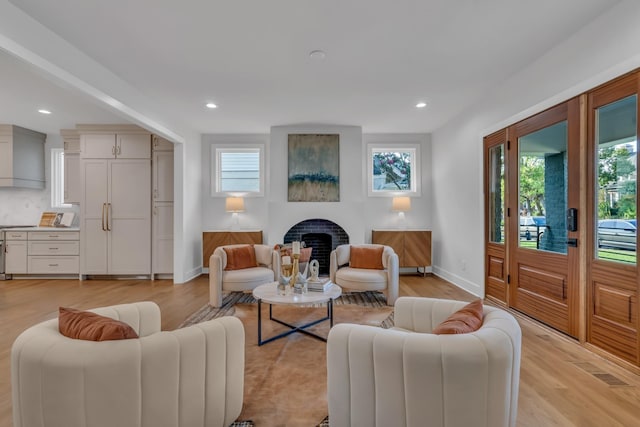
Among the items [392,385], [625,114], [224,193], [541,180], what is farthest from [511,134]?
[224,193]

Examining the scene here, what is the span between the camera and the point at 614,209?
2.31 m

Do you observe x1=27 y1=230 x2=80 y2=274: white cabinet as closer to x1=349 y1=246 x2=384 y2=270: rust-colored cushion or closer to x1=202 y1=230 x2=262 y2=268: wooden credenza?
x1=202 y1=230 x2=262 y2=268: wooden credenza

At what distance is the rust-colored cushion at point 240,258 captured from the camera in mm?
3871

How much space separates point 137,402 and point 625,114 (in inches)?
138

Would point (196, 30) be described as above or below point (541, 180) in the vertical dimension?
above

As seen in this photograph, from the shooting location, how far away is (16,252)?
5086 millimetres

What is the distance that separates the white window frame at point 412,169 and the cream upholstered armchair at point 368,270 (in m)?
1.91

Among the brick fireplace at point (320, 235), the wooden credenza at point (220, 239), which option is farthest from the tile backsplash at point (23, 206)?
the brick fireplace at point (320, 235)

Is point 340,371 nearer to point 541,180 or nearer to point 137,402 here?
point 137,402

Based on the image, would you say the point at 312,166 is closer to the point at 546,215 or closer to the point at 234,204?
the point at 234,204

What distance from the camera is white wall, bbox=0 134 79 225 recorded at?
5625mm

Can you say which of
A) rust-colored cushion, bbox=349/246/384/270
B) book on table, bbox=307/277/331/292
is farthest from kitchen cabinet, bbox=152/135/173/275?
book on table, bbox=307/277/331/292

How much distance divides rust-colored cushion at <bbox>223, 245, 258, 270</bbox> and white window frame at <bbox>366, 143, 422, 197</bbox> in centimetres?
268

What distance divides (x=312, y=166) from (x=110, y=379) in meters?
4.48
